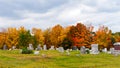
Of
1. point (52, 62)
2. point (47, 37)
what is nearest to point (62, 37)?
point (47, 37)

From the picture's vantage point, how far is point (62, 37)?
102750mm

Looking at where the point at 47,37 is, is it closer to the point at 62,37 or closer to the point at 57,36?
the point at 57,36

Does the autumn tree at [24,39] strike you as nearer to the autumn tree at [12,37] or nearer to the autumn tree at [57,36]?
the autumn tree at [12,37]

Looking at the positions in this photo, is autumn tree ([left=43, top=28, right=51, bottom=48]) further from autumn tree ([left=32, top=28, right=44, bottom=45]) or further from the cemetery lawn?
the cemetery lawn

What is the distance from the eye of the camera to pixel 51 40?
107 meters

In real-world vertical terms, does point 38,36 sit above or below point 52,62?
above

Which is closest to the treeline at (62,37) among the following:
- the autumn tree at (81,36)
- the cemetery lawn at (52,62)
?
the autumn tree at (81,36)

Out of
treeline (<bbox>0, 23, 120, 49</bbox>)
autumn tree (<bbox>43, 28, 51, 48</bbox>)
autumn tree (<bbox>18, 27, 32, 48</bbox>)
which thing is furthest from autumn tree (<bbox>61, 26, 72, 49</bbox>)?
autumn tree (<bbox>18, 27, 32, 48</bbox>)

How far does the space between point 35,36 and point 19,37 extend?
1430cm

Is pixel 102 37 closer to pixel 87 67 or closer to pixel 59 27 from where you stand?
pixel 59 27

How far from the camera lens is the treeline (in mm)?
89125

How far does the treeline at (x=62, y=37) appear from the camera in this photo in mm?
89125

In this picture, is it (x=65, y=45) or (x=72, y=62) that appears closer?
(x=72, y=62)

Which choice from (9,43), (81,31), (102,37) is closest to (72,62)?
(102,37)
